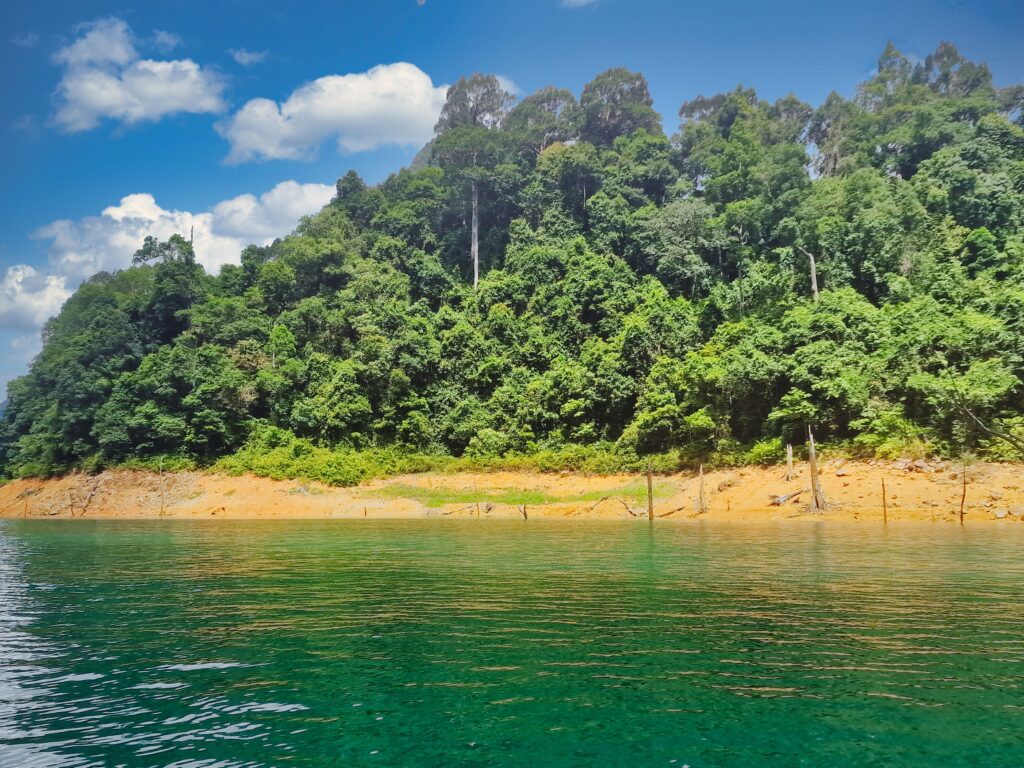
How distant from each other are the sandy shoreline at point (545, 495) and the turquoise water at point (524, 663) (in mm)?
15172

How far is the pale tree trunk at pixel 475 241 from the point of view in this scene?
85562mm

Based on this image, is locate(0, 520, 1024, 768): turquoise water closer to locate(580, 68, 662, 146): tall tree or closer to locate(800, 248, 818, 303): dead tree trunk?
locate(800, 248, 818, 303): dead tree trunk

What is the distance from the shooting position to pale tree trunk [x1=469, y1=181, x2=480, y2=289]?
281ft

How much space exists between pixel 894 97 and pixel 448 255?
6884 cm

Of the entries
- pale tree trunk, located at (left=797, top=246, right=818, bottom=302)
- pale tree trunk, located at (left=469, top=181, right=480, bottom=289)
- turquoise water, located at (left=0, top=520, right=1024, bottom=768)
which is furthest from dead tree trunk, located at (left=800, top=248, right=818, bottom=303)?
pale tree trunk, located at (left=469, top=181, right=480, bottom=289)

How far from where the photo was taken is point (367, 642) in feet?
39.8

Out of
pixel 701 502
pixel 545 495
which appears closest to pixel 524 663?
pixel 701 502

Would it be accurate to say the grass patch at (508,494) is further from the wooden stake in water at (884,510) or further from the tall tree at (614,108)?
the tall tree at (614,108)

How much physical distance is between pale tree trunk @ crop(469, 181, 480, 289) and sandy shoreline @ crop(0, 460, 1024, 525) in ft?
125

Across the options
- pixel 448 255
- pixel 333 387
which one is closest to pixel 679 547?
pixel 333 387

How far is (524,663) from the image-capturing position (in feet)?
34.6

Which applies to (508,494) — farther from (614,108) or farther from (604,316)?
(614,108)

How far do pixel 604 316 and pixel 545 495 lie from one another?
21166 mm

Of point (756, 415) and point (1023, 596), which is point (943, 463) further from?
point (1023, 596)
